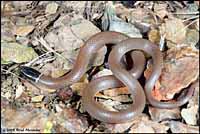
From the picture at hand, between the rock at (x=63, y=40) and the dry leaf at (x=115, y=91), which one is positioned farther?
the rock at (x=63, y=40)

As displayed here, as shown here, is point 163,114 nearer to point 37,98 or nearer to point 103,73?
point 103,73

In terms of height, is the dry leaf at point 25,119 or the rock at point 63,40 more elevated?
the rock at point 63,40

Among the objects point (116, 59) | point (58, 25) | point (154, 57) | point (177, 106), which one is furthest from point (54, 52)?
point (177, 106)

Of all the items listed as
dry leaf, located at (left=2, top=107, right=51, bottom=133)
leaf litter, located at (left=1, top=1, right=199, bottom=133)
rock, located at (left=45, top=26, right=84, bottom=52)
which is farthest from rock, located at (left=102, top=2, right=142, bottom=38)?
dry leaf, located at (left=2, top=107, right=51, bottom=133)

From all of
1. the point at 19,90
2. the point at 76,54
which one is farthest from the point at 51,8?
the point at 19,90

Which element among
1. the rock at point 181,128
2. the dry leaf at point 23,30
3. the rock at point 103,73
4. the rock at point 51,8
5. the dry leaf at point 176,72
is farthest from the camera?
the rock at point 51,8

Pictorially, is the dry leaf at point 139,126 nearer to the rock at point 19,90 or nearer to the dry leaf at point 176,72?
the dry leaf at point 176,72

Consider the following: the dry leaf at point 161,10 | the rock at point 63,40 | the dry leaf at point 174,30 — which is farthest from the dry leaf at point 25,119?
the dry leaf at point 161,10

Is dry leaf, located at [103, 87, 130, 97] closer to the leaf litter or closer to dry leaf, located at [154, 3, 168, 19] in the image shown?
the leaf litter
